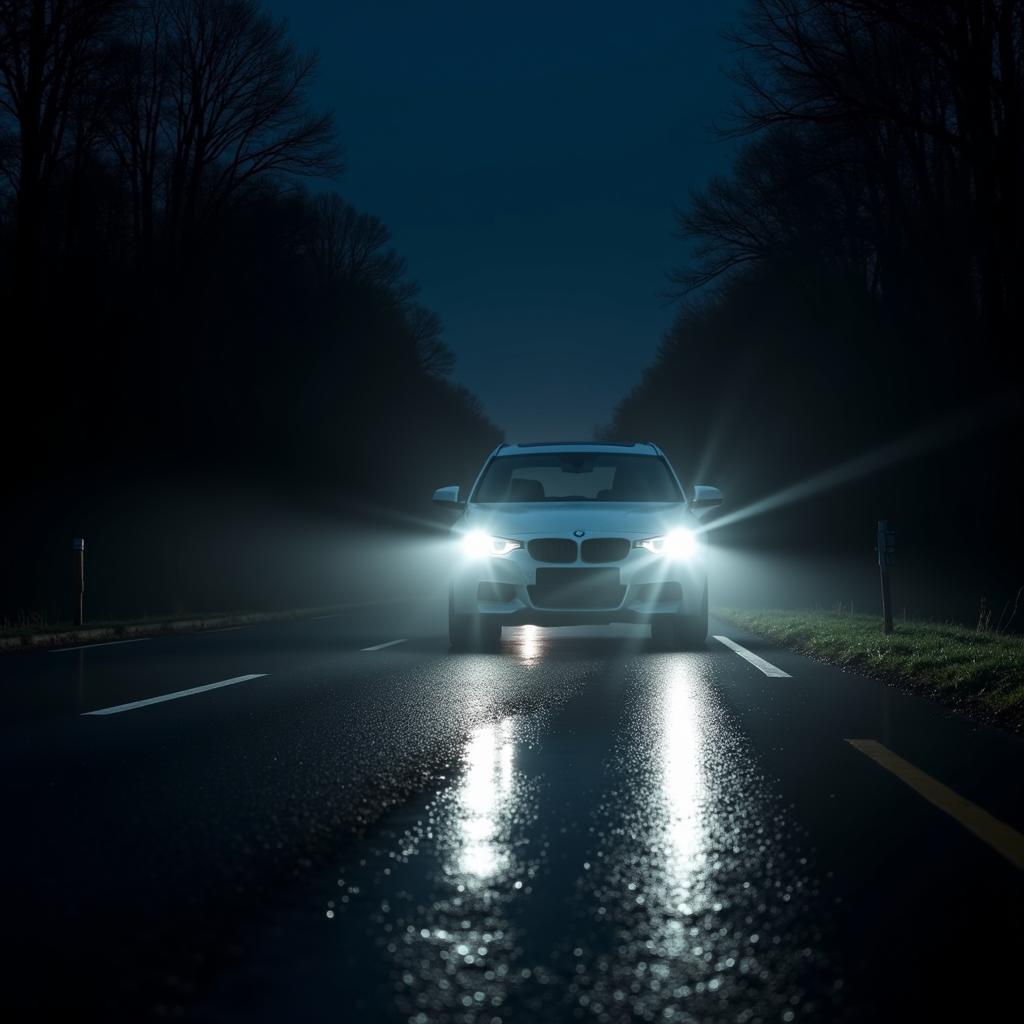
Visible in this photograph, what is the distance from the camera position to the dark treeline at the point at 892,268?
22.3m

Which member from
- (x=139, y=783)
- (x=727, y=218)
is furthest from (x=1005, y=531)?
(x=139, y=783)

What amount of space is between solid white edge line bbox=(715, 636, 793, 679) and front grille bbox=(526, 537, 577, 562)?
77.1 inches

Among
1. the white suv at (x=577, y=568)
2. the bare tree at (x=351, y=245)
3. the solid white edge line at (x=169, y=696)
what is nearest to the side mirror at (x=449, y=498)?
the white suv at (x=577, y=568)

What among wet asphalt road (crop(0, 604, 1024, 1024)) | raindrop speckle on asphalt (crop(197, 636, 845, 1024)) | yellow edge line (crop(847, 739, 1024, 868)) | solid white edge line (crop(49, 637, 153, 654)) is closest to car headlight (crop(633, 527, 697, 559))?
wet asphalt road (crop(0, 604, 1024, 1024))

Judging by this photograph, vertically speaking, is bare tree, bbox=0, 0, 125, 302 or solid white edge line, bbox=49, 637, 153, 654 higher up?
bare tree, bbox=0, 0, 125, 302

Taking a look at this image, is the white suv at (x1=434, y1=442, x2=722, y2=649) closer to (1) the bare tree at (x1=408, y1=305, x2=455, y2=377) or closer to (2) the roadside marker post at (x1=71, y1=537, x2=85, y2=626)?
(2) the roadside marker post at (x1=71, y1=537, x2=85, y2=626)

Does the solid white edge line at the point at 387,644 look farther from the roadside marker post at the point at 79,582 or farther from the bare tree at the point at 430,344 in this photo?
the bare tree at the point at 430,344

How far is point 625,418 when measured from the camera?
103875 millimetres

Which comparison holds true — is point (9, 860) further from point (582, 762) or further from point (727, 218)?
point (727, 218)

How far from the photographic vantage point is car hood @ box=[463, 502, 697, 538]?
41.4 feet

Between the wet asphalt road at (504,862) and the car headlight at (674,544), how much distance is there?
11.9ft

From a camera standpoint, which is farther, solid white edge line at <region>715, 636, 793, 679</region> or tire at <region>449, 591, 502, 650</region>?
tire at <region>449, 591, 502, 650</region>

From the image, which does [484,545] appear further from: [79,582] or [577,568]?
[79,582]

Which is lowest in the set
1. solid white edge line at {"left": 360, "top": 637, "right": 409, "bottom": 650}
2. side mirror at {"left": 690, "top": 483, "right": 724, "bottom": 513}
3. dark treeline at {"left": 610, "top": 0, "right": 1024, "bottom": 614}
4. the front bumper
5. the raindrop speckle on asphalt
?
the raindrop speckle on asphalt
